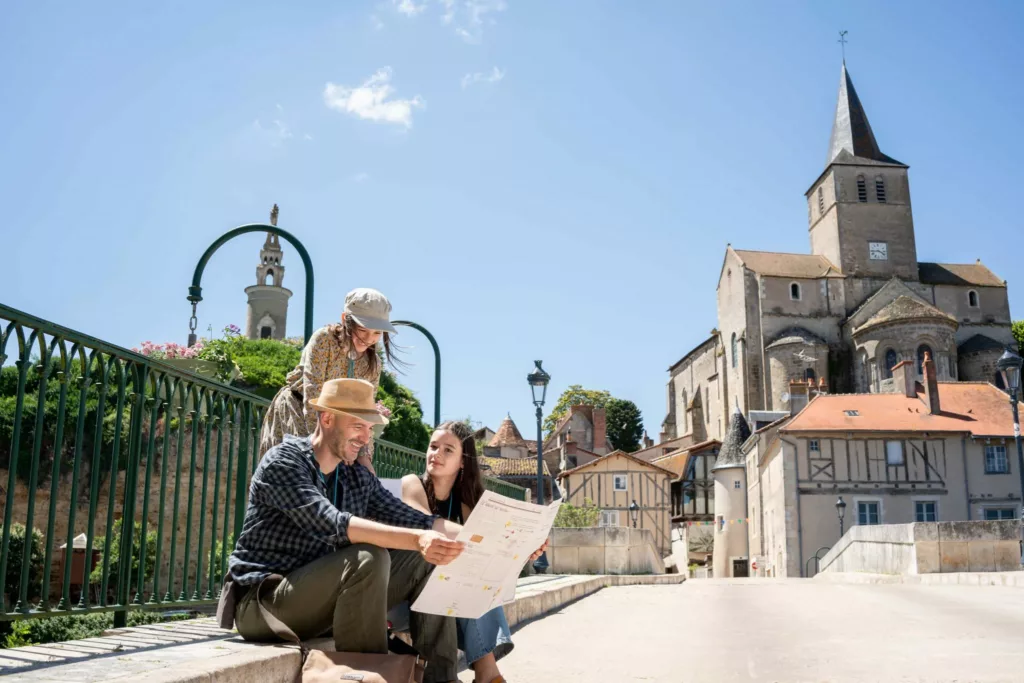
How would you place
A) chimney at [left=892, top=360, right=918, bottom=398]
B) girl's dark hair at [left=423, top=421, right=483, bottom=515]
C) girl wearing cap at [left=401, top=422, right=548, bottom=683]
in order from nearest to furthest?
girl wearing cap at [left=401, top=422, right=548, bottom=683] < girl's dark hair at [left=423, top=421, right=483, bottom=515] < chimney at [left=892, top=360, right=918, bottom=398]

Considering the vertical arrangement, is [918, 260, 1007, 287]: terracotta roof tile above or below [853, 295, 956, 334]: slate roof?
above

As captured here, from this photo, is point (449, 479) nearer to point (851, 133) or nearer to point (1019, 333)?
point (851, 133)

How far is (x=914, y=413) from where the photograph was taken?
102ft

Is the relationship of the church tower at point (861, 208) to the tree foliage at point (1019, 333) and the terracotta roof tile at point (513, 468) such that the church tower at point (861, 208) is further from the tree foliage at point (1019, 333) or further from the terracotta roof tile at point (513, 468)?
the terracotta roof tile at point (513, 468)

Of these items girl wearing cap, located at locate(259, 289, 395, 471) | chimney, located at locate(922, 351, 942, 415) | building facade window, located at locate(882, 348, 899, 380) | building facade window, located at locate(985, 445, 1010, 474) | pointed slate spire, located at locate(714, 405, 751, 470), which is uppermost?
building facade window, located at locate(882, 348, 899, 380)

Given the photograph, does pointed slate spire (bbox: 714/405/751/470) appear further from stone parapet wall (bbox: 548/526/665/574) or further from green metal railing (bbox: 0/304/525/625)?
green metal railing (bbox: 0/304/525/625)

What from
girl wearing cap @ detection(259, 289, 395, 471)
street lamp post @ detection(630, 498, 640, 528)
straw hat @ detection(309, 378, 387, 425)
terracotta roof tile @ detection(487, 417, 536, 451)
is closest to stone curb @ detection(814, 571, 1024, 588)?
girl wearing cap @ detection(259, 289, 395, 471)

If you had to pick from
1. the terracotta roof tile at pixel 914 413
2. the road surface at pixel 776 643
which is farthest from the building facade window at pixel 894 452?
the road surface at pixel 776 643

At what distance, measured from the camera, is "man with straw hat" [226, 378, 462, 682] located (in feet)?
8.77

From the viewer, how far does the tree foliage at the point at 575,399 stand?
69.3m

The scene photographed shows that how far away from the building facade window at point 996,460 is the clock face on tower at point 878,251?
22952mm

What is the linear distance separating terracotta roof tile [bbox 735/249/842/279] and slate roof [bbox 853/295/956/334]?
4.92m

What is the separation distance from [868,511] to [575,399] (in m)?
41.5

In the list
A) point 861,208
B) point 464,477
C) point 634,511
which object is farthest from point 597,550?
point 861,208
